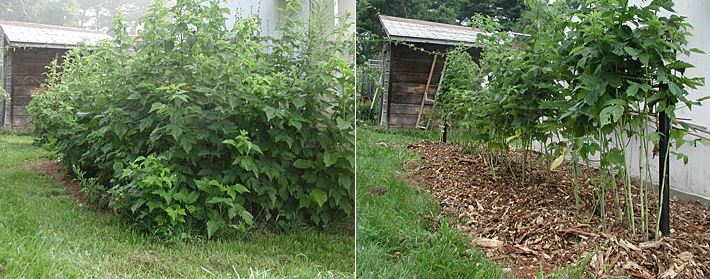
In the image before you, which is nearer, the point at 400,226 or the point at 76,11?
the point at 400,226

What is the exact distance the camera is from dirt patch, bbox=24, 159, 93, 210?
1354mm

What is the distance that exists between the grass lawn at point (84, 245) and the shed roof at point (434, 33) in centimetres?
60

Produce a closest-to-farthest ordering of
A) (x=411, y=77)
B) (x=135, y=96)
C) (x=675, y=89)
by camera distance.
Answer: (x=675, y=89), (x=411, y=77), (x=135, y=96)

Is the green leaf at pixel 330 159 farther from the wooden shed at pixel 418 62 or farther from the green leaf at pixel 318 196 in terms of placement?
the wooden shed at pixel 418 62

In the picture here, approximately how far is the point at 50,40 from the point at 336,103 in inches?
27.5

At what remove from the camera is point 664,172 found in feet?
3.37

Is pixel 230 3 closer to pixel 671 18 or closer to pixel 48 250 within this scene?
pixel 48 250

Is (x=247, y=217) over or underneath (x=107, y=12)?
underneath

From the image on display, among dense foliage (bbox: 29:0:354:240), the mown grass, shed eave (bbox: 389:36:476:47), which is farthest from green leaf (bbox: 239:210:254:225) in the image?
shed eave (bbox: 389:36:476:47)

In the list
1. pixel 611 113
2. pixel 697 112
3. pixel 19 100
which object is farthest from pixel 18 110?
pixel 697 112

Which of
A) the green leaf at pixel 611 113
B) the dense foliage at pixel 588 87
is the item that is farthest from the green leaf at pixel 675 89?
the green leaf at pixel 611 113

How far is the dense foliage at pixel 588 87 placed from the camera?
1024 mm

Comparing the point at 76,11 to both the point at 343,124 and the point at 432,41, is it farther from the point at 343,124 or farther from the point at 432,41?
the point at 432,41

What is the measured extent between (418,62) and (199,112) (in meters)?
0.56
